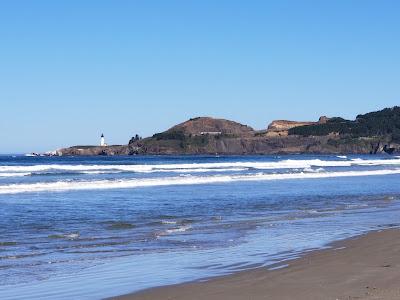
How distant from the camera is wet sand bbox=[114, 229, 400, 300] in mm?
8164

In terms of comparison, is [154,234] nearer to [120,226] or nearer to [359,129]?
[120,226]

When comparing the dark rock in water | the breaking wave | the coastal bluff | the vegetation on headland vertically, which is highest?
the vegetation on headland

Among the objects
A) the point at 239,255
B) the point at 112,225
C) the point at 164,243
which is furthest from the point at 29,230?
the point at 239,255

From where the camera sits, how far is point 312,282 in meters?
8.96

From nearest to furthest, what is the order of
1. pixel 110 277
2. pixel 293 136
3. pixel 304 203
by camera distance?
pixel 110 277
pixel 304 203
pixel 293 136

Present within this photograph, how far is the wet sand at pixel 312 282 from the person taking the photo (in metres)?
8.16

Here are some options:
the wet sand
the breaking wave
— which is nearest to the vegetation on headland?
the breaking wave

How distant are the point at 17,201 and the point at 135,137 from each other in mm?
166259

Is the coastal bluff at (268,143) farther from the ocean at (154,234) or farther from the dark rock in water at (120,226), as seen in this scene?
the dark rock in water at (120,226)

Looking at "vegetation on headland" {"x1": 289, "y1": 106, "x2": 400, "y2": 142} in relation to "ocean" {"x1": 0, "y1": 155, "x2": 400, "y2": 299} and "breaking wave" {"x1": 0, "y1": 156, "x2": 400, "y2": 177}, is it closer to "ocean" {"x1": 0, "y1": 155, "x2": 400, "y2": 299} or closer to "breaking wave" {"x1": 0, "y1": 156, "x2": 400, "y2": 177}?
"breaking wave" {"x1": 0, "y1": 156, "x2": 400, "y2": 177}

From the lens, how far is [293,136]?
180250 millimetres

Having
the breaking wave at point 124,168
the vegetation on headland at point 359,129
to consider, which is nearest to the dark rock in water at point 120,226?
the breaking wave at point 124,168

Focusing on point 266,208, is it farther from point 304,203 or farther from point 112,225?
point 112,225

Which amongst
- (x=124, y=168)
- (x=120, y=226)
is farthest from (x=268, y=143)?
(x=120, y=226)
